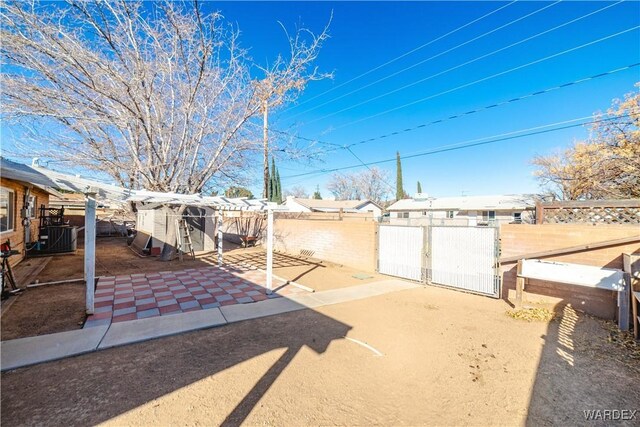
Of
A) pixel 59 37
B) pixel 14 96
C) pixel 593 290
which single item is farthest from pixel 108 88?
pixel 593 290

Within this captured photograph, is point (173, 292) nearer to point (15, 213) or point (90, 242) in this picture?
point (90, 242)

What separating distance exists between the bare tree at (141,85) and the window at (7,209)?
2.14 metres

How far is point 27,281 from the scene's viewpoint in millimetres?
6652

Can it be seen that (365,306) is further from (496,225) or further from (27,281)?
(27,281)

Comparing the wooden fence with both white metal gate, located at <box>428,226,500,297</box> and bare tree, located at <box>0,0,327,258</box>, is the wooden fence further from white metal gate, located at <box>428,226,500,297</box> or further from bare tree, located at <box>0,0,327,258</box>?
bare tree, located at <box>0,0,327,258</box>

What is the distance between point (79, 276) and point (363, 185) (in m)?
40.9

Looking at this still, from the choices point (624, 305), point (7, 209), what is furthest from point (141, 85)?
point (624, 305)

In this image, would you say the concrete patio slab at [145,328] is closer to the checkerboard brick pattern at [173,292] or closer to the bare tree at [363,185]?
the checkerboard brick pattern at [173,292]

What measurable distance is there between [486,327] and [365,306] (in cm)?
219

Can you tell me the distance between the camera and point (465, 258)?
268 inches

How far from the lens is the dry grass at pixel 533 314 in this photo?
4.96 m

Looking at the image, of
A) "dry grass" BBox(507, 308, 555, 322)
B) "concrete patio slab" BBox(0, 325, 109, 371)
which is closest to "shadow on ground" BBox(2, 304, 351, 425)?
Result: "concrete patio slab" BBox(0, 325, 109, 371)

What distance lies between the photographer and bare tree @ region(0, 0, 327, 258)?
6594 millimetres

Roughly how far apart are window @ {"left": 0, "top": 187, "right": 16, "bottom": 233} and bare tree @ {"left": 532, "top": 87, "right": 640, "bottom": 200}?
18.4 metres
